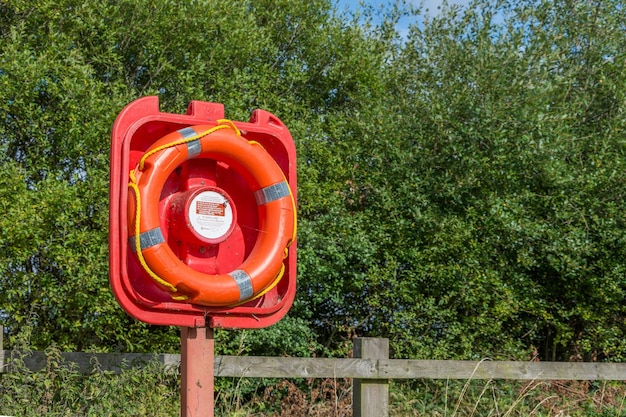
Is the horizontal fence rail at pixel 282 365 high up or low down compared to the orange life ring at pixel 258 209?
down

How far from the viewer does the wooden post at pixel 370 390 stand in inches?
187

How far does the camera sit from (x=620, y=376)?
5.62 metres

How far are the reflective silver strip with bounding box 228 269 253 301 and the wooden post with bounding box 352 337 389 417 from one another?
1623 mm

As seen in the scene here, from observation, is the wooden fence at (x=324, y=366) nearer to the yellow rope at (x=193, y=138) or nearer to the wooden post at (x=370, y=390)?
the wooden post at (x=370, y=390)

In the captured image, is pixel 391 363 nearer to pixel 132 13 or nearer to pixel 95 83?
pixel 95 83

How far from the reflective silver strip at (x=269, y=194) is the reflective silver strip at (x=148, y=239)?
517 mm

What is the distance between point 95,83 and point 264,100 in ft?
5.44

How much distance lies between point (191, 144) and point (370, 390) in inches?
83.7

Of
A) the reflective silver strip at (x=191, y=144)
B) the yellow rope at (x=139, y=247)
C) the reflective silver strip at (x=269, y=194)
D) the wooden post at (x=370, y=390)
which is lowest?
the wooden post at (x=370, y=390)

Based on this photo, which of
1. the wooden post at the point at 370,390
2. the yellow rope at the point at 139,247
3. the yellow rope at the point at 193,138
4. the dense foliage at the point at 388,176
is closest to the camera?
the yellow rope at the point at 139,247

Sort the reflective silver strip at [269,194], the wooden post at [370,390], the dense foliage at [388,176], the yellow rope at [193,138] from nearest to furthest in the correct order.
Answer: the yellow rope at [193,138]
the reflective silver strip at [269,194]
the wooden post at [370,390]
the dense foliage at [388,176]

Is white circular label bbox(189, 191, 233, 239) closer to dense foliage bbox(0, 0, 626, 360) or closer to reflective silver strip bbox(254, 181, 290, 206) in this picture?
reflective silver strip bbox(254, 181, 290, 206)

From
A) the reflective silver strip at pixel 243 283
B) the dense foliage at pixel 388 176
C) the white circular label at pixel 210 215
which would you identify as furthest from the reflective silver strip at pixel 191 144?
the dense foliage at pixel 388 176

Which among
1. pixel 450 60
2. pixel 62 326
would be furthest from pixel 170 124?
pixel 450 60
